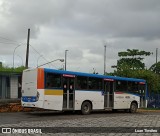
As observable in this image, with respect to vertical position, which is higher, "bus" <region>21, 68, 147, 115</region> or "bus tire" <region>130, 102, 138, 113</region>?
"bus" <region>21, 68, 147, 115</region>

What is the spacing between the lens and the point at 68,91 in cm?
2281

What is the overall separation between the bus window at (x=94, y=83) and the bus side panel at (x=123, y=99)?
1904mm

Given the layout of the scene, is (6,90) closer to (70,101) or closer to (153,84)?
(70,101)

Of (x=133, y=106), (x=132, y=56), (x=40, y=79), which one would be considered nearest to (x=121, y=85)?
(x=133, y=106)

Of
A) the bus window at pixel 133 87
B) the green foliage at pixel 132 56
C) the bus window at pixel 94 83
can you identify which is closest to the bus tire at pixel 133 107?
the bus window at pixel 133 87

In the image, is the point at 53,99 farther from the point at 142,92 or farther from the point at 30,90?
the point at 142,92

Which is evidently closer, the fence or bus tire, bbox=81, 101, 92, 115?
bus tire, bbox=81, 101, 92, 115

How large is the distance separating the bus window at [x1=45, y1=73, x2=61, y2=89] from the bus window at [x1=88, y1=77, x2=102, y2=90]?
114 inches

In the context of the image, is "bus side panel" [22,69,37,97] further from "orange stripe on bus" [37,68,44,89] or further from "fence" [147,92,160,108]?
"fence" [147,92,160,108]

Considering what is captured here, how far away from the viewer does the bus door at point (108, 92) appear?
25.7m

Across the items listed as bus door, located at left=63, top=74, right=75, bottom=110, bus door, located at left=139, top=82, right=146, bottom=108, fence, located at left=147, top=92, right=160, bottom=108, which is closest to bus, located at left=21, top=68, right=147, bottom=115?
bus door, located at left=63, top=74, right=75, bottom=110

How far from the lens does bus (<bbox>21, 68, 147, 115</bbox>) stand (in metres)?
21.4

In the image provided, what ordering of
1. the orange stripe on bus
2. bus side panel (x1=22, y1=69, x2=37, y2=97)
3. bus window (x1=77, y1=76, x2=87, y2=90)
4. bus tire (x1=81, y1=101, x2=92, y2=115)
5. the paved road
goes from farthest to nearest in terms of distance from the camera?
bus tire (x1=81, y1=101, x2=92, y2=115) → bus window (x1=77, y1=76, x2=87, y2=90) → bus side panel (x1=22, y1=69, x2=37, y2=97) → the orange stripe on bus → the paved road

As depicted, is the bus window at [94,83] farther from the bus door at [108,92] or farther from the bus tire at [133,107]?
the bus tire at [133,107]
